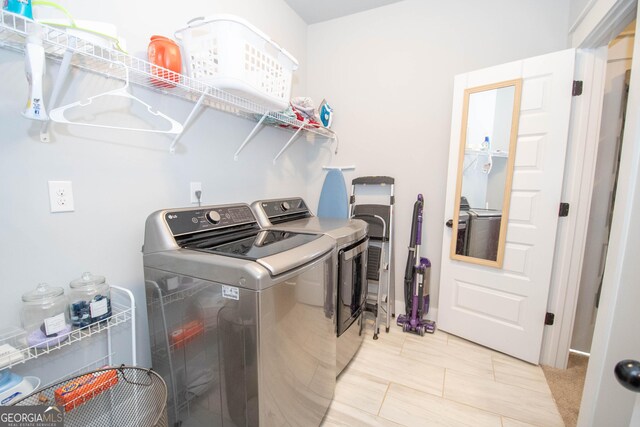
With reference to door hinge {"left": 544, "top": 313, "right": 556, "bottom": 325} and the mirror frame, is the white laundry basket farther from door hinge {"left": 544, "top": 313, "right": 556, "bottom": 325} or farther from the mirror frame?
door hinge {"left": 544, "top": 313, "right": 556, "bottom": 325}

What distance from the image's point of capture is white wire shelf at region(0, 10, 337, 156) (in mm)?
797

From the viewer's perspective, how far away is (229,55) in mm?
1173

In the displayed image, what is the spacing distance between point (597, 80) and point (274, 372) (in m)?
2.42

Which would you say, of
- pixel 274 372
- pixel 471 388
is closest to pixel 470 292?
pixel 471 388

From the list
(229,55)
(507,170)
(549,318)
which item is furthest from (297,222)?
(549,318)

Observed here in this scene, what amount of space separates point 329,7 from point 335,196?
164cm

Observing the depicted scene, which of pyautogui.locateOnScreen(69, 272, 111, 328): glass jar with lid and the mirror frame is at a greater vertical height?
the mirror frame

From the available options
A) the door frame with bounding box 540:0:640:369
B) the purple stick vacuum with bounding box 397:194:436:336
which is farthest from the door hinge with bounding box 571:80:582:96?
the purple stick vacuum with bounding box 397:194:436:336

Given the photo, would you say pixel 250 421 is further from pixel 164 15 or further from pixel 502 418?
pixel 164 15

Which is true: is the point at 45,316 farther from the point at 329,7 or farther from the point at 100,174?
the point at 329,7

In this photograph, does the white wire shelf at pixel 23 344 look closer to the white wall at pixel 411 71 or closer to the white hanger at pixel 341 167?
the white hanger at pixel 341 167

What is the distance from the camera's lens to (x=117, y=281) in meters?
1.23

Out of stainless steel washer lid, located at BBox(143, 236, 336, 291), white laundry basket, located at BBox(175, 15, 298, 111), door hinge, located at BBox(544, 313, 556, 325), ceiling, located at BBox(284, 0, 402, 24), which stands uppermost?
ceiling, located at BBox(284, 0, 402, 24)

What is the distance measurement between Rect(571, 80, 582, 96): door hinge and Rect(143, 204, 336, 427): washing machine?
5.95 ft
